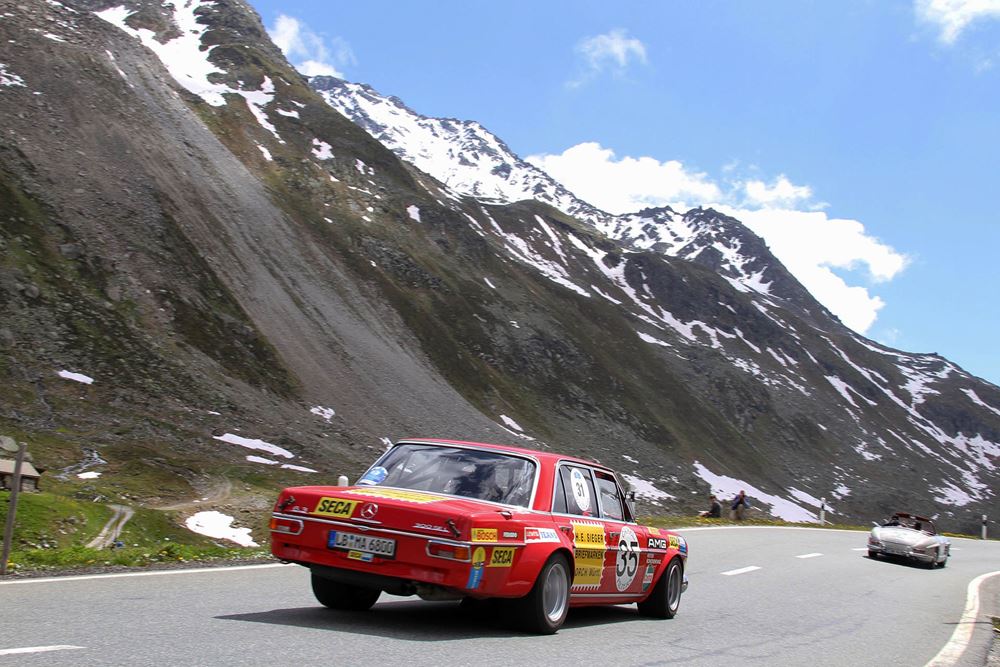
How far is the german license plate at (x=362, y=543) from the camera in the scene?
679 centimetres

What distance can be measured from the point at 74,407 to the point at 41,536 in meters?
17.7

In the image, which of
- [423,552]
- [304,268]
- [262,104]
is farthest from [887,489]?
[423,552]

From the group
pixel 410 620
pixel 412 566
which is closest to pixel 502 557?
pixel 412 566

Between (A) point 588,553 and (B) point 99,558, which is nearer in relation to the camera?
(A) point 588,553

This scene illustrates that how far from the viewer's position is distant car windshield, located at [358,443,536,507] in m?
7.58

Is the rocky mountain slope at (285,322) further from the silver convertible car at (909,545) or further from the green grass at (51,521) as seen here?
the silver convertible car at (909,545)

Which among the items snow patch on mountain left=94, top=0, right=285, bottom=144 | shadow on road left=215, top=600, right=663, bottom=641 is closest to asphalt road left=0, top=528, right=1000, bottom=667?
shadow on road left=215, top=600, right=663, bottom=641

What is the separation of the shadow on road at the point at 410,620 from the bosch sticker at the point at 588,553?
0.48 meters

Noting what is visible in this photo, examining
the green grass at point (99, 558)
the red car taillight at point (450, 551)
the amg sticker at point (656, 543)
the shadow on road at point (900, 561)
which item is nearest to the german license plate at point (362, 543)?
the red car taillight at point (450, 551)

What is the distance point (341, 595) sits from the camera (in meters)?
8.00

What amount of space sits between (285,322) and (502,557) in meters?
48.2

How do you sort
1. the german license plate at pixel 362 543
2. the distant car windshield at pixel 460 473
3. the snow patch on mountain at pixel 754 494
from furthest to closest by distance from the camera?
the snow patch on mountain at pixel 754 494 < the distant car windshield at pixel 460 473 < the german license plate at pixel 362 543

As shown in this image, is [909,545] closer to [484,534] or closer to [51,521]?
[484,534]

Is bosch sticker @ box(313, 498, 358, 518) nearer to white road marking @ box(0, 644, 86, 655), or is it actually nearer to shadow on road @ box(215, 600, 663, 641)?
shadow on road @ box(215, 600, 663, 641)
